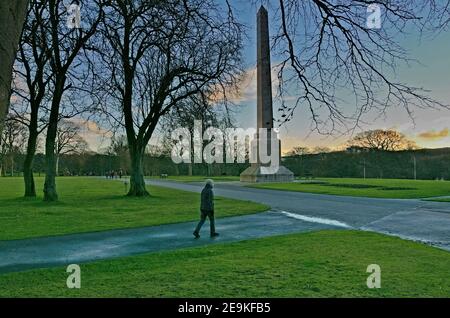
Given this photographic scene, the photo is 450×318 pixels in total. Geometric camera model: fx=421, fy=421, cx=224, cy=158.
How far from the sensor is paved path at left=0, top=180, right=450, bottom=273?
925 cm

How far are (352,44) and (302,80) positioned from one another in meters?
0.74

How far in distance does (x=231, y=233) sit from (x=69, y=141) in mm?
68524

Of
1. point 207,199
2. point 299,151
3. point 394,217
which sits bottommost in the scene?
point 394,217

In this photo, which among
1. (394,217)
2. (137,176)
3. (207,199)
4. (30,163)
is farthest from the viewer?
(137,176)

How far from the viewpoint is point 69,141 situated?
245ft

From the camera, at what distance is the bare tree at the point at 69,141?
6026 centimetres

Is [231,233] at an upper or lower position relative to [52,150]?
lower

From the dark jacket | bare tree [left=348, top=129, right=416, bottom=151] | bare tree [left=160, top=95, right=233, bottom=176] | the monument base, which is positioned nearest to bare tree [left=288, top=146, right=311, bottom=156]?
bare tree [left=348, top=129, right=416, bottom=151]

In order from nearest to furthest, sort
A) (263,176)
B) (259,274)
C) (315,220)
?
(259,274), (315,220), (263,176)

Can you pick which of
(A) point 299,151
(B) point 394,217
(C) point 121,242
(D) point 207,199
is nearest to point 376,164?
(A) point 299,151

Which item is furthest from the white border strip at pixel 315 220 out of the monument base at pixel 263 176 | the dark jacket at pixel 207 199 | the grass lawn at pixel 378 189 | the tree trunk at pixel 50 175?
the monument base at pixel 263 176

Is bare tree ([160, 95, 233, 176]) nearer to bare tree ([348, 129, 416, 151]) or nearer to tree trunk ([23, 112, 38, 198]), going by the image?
tree trunk ([23, 112, 38, 198])

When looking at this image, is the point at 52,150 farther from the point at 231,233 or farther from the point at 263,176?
the point at 263,176
